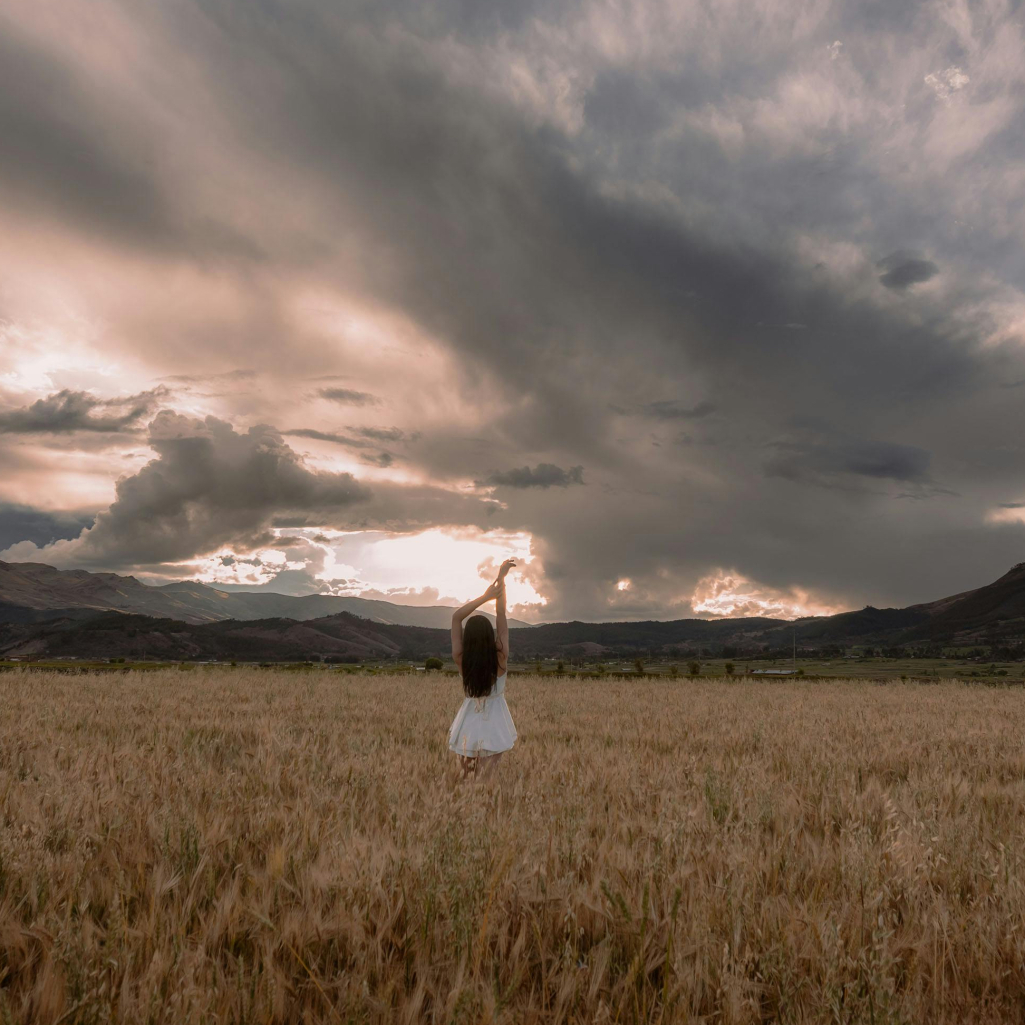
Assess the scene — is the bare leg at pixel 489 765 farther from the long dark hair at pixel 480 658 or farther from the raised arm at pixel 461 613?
the raised arm at pixel 461 613

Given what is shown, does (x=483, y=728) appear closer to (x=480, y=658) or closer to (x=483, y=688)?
(x=483, y=688)

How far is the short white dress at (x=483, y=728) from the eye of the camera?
7.77 metres

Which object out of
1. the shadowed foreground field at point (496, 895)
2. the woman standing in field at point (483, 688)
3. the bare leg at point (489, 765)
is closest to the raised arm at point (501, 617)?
the woman standing in field at point (483, 688)

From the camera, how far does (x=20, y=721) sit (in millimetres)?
12227

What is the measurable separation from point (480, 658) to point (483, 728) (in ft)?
2.79

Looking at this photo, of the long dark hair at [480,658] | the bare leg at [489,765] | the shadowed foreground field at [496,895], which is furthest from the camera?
the long dark hair at [480,658]

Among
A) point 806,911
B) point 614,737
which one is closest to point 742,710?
point 614,737

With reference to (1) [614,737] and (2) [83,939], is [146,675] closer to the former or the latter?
(1) [614,737]

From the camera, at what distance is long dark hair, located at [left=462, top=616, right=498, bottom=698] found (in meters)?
8.00

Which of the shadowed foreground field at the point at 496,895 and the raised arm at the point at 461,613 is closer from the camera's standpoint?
the shadowed foreground field at the point at 496,895

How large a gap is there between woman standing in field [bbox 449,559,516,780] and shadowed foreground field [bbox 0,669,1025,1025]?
397 mm

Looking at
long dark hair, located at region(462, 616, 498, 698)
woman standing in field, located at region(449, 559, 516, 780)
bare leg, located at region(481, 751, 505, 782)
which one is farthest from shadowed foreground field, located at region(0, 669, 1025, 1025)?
long dark hair, located at region(462, 616, 498, 698)

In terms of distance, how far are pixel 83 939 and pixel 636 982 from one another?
107 inches

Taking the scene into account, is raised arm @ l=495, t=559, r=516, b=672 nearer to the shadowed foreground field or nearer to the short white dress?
the short white dress
